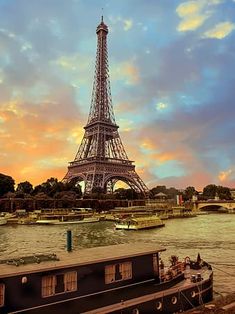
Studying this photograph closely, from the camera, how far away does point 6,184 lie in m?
104

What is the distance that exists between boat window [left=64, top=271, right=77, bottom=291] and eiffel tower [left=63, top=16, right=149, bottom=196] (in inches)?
3600

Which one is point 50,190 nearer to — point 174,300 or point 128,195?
point 128,195

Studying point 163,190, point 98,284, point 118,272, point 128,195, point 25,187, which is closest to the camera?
point 98,284

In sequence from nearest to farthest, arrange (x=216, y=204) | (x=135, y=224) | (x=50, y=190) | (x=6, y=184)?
(x=135, y=224) → (x=6, y=184) → (x=50, y=190) → (x=216, y=204)

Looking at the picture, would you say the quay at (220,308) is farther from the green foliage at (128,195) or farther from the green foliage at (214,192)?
the green foliage at (214,192)

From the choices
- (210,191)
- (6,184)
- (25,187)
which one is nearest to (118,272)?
(6,184)

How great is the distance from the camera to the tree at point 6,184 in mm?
102562

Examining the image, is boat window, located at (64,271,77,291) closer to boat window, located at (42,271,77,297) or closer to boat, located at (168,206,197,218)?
boat window, located at (42,271,77,297)

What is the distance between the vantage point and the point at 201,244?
36594mm

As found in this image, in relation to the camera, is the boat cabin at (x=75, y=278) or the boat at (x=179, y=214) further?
the boat at (x=179, y=214)

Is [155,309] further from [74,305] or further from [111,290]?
[74,305]

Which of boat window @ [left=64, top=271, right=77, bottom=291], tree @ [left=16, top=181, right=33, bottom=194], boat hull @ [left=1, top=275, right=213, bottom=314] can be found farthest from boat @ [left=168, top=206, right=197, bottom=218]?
boat window @ [left=64, top=271, right=77, bottom=291]

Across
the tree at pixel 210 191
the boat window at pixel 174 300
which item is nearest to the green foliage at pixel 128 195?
the tree at pixel 210 191

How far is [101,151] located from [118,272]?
103 metres
